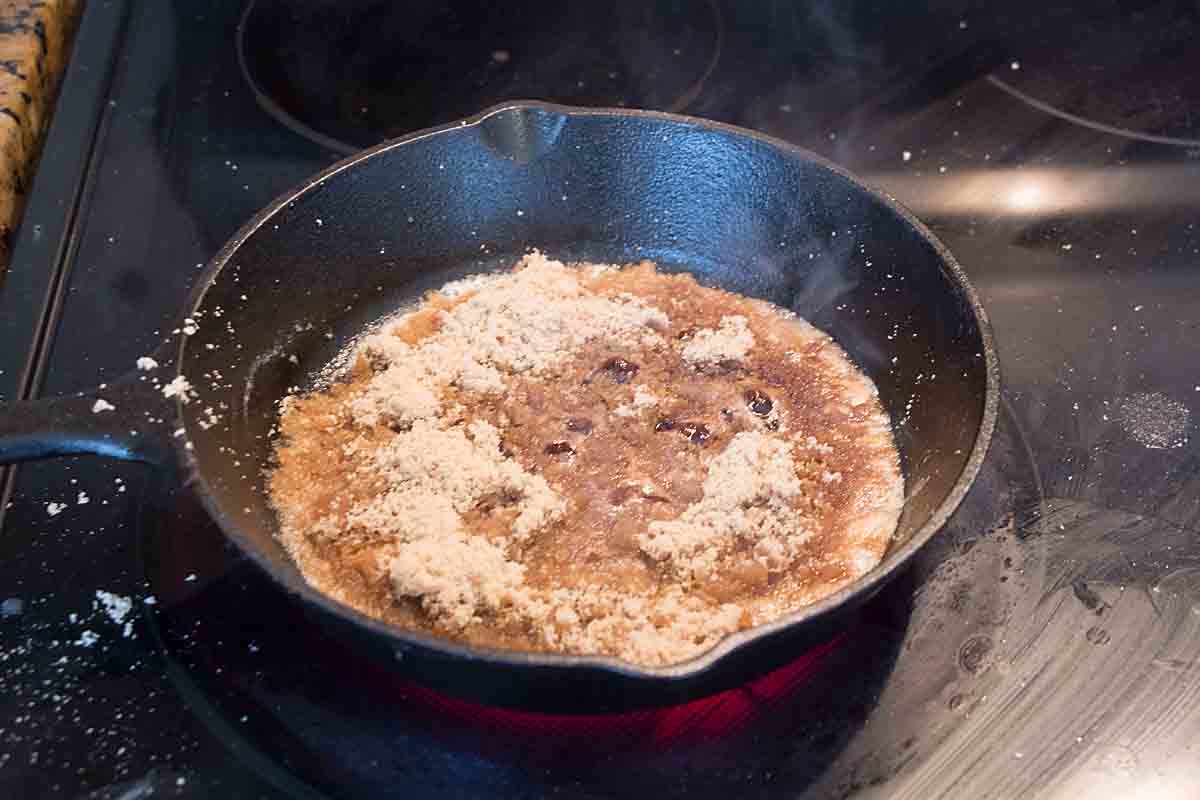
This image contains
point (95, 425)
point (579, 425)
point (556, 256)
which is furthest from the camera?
point (556, 256)

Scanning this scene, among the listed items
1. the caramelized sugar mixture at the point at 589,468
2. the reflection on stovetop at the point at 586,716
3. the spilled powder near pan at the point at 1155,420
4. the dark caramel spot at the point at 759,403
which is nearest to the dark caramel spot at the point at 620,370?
the caramelized sugar mixture at the point at 589,468

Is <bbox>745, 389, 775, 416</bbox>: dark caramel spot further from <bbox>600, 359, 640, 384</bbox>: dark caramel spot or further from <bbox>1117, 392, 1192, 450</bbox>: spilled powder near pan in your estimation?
<bbox>1117, 392, 1192, 450</bbox>: spilled powder near pan

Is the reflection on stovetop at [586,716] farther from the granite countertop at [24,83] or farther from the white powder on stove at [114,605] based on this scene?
the granite countertop at [24,83]

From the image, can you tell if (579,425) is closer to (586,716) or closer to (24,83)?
(586,716)

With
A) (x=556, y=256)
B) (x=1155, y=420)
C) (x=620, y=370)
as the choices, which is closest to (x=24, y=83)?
(x=556, y=256)

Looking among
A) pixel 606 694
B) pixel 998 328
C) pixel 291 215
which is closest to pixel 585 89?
pixel 291 215

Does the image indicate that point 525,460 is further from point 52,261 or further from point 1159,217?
point 1159,217
